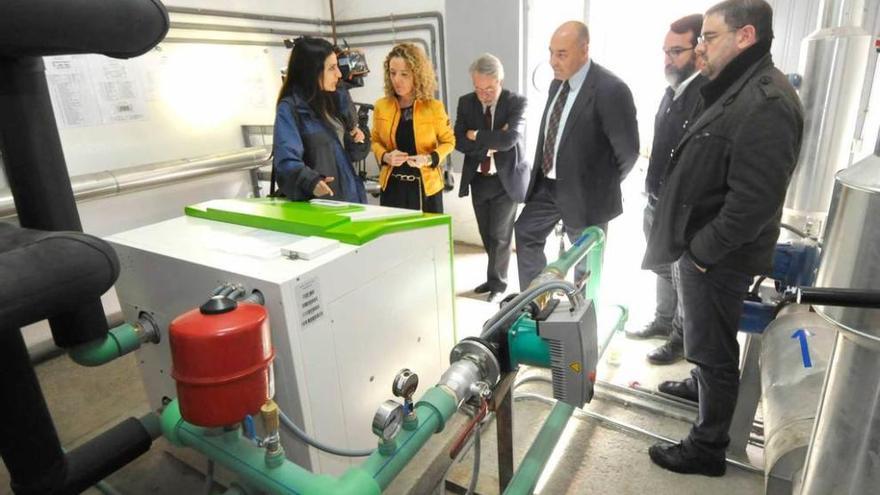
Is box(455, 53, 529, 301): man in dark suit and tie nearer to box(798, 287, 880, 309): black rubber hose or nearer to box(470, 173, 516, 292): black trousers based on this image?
box(470, 173, 516, 292): black trousers

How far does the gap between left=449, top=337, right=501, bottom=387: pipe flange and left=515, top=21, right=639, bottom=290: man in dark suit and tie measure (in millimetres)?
1239

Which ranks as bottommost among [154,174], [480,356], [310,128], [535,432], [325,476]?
[535,432]

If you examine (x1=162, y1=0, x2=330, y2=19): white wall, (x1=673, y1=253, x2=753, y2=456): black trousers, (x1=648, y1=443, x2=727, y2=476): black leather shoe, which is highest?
(x1=162, y1=0, x2=330, y2=19): white wall

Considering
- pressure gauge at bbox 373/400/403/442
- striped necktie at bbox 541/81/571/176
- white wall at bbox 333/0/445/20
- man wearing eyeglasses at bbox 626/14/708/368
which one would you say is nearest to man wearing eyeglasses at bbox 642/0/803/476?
man wearing eyeglasses at bbox 626/14/708/368

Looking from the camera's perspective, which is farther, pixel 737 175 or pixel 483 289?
pixel 483 289

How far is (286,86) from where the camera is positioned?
205 centimetres

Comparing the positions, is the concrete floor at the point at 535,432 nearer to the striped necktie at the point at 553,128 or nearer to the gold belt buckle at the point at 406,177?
the gold belt buckle at the point at 406,177

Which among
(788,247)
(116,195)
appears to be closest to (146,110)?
(116,195)

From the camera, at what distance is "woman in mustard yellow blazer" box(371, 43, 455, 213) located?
8.32ft

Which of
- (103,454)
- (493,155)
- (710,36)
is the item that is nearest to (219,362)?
(103,454)

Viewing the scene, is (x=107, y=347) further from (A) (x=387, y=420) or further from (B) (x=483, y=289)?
(B) (x=483, y=289)

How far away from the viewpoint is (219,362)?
810mm

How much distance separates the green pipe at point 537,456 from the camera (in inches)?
51.6

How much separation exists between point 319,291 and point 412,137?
1.64 m
